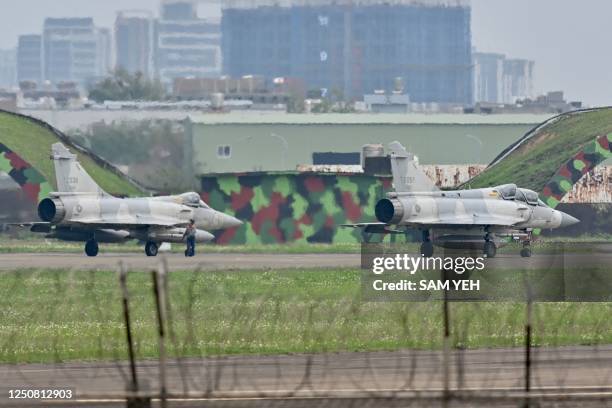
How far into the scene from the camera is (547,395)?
19.2 meters

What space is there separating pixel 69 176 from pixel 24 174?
1225 cm

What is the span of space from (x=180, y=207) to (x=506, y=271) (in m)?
21.5

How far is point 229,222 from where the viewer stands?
62750mm

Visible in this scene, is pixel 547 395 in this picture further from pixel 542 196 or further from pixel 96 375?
pixel 542 196

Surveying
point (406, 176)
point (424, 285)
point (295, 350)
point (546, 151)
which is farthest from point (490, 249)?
point (295, 350)

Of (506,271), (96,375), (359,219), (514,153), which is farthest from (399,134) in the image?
(96,375)

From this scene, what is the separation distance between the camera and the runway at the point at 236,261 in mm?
44750

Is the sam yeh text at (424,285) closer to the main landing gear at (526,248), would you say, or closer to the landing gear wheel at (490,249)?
the main landing gear at (526,248)

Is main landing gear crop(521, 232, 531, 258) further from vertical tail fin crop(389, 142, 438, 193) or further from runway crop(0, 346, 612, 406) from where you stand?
runway crop(0, 346, 612, 406)

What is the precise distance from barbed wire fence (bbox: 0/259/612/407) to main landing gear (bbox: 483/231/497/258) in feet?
64.2

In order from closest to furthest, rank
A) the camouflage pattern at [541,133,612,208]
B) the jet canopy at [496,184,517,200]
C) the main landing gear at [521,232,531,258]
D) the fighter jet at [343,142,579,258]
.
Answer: the main landing gear at [521,232,531,258], the fighter jet at [343,142,579,258], the jet canopy at [496,184,517,200], the camouflage pattern at [541,133,612,208]

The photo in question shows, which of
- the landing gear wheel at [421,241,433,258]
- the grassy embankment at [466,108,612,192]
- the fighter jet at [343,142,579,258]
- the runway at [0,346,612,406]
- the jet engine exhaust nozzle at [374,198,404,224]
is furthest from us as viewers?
the grassy embankment at [466,108,612,192]

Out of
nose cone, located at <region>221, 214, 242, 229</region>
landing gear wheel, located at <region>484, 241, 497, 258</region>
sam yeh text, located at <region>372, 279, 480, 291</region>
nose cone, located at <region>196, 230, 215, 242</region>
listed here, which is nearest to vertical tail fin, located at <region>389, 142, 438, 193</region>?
landing gear wheel, located at <region>484, 241, 497, 258</region>

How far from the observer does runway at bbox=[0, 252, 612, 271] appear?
147 feet
